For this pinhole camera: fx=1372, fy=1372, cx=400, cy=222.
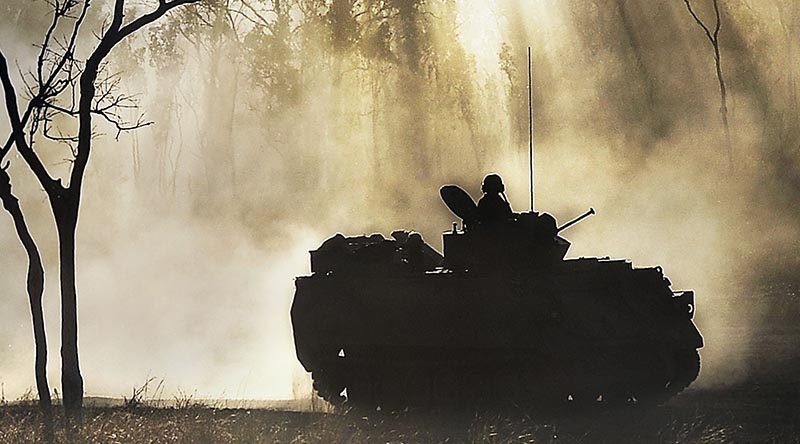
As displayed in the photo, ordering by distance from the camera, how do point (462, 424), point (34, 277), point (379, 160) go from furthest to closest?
1. point (379, 160)
2. point (462, 424)
3. point (34, 277)

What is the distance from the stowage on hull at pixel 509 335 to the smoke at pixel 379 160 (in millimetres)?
3399

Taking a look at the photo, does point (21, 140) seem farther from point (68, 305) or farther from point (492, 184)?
point (492, 184)

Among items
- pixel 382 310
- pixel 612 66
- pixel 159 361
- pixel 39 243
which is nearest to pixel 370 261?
pixel 382 310

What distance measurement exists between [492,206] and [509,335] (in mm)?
1653

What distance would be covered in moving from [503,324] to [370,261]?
6.74 feet

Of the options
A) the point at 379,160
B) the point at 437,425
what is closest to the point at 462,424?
the point at 437,425

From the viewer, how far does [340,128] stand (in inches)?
2239

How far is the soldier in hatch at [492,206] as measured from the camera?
15.3 m

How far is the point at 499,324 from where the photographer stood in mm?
14555

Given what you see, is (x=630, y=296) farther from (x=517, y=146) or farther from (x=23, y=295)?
(x=517, y=146)

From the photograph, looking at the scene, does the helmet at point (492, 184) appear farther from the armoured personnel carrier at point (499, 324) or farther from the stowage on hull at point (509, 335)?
the stowage on hull at point (509, 335)

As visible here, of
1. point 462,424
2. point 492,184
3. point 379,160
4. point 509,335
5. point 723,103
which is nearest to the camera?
point 462,424

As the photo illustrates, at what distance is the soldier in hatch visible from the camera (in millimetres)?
15291

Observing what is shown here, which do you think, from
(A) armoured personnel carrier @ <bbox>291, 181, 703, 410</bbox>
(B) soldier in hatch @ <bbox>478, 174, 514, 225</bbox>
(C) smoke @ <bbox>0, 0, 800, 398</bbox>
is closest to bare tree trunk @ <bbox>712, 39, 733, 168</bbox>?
(C) smoke @ <bbox>0, 0, 800, 398</bbox>
